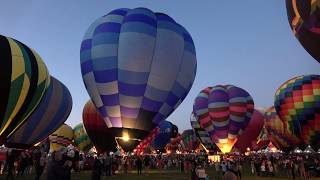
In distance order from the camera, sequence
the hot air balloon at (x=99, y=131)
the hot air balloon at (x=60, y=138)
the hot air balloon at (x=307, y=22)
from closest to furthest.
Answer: the hot air balloon at (x=307, y=22) < the hot air balloon at (x=99, y=131) < the hot air balloon at (x=60, y=138)

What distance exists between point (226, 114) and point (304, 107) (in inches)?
250

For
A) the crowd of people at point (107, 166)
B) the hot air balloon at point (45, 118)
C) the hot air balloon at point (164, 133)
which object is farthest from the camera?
the hot air balloon at point (164, 133)

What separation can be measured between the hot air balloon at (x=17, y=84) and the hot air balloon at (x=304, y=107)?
21599mm

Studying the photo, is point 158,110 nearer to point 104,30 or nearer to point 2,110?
point 104,30

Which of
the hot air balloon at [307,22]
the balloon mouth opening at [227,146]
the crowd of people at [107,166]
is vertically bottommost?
the crowd of people at [107,166]

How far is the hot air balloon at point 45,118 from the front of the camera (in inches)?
923

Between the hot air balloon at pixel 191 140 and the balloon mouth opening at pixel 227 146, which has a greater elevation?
the hot air balloon at pixel 191 140

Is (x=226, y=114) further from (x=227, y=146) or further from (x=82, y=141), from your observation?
(x=82, y=141)

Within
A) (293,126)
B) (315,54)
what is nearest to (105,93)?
(315,54)

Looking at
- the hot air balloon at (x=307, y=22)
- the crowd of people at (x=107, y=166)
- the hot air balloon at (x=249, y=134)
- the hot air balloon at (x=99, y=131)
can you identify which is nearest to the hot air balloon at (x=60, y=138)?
the crowd of people at (x=107, y=166)

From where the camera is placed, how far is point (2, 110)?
16.6 m

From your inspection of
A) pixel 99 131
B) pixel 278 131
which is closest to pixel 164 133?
pixel 278 131

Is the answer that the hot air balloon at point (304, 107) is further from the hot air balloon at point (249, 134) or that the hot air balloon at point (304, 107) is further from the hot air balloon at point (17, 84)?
the hot air balloon at point (17, 84)

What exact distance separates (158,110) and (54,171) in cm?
1459
